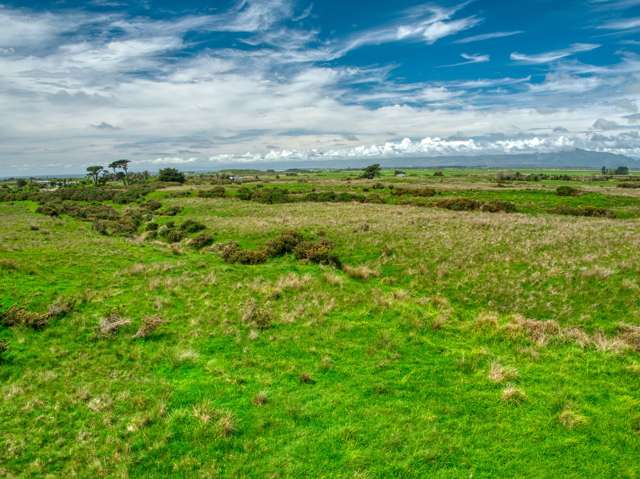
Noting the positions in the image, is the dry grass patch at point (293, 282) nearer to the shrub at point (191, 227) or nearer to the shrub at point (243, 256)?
the shrub at point (243, 256)

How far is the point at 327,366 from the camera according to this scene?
12414 millimetres

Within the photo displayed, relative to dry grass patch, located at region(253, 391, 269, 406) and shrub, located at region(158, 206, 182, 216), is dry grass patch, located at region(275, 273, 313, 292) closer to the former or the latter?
dry grass patch, located at region(253, 391, 269, 406)

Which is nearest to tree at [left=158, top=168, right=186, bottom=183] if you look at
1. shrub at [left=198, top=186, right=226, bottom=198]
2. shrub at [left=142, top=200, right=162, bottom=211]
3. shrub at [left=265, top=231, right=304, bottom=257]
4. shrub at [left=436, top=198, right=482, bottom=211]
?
shrub at [left=198, top=186, right=226, bottom=198]

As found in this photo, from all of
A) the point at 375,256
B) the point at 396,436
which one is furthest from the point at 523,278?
the point at 396,436

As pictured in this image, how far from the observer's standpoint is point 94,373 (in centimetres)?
1197

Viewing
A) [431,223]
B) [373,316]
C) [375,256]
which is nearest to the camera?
[373,316]

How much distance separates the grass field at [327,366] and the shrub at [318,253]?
734 mm

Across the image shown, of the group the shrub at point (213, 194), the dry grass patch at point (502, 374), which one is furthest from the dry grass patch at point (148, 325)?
the shrub at point (213, 194)

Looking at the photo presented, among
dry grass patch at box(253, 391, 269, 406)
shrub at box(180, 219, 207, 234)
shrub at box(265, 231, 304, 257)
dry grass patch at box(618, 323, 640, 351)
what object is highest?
shrub at box(180, 219, 207, 234)

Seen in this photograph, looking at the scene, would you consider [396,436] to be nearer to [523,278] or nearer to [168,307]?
[168,307]

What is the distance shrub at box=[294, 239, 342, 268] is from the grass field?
0.73m

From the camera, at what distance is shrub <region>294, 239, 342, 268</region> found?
25.5 meters

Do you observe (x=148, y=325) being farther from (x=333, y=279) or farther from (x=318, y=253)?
(x=318, y=253)

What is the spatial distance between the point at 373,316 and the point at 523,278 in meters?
10.0
